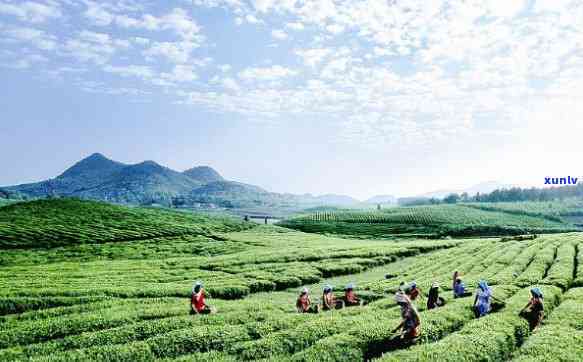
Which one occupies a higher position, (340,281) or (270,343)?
(270,343)

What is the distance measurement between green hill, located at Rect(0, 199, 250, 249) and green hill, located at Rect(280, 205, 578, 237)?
3708 cm

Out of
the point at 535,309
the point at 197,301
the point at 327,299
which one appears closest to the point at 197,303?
the point at 197,301

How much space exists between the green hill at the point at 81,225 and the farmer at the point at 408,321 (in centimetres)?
9108

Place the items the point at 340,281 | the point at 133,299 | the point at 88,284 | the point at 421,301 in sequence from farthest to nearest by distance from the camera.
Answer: the point at 340,281
the point at 88,284
the point at 133,299
the point at 421,301

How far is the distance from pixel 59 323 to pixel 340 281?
32418mm

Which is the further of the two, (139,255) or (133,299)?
(139,255)

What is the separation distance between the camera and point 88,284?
42469mm

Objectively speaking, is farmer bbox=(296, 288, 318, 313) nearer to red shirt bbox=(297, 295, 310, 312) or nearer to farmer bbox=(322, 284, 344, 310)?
red shirt bbox=(297, 295, 310, 312)

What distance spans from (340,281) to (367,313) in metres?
24.8

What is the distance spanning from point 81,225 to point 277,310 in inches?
3834

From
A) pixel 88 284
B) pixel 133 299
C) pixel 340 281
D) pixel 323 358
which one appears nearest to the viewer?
pixel 323 358

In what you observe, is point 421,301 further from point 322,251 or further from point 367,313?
point 322,251

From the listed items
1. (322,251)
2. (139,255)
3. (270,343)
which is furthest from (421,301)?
(139,255)

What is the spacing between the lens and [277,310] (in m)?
30.0
